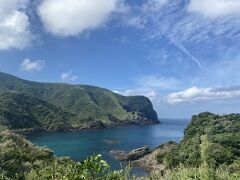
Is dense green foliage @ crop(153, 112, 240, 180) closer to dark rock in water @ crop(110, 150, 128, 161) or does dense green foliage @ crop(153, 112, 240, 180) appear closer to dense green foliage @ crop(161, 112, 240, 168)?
dense green foliage @ crop(161, 112, 240, 168)

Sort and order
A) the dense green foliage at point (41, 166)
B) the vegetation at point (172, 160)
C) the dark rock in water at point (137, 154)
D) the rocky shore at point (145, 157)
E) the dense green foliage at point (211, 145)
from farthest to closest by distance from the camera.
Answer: the dark rock in water at point (137, 154) → the rocky shore at point (145, 157) → the dense green foliage at point (211, 145) → the vegetation at point (172, 160) → the dense green foliage at point (41, 166)

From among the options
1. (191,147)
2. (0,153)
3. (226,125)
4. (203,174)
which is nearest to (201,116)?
(226,125)

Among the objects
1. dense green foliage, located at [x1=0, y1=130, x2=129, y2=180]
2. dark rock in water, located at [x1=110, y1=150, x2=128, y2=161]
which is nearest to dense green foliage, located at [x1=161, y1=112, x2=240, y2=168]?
dark rock in water, located at [x1=110, y1=150, x2=128, y2=161]

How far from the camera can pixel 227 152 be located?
9669 cm

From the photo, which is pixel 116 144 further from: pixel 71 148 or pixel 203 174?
pixel 203 174

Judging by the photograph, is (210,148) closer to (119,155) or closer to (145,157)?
(145,157)

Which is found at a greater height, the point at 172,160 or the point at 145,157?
the point at 172,160

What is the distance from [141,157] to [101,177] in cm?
12264

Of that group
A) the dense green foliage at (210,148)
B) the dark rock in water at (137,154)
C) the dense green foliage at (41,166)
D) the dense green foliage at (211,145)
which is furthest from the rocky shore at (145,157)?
the dense green foliage at (41,166)

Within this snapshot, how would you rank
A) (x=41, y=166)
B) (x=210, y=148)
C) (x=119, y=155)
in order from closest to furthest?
(x=41, y=166) → (x=210, y=148) → (x=119, y=155)

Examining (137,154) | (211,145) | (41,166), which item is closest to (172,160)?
(211,145)

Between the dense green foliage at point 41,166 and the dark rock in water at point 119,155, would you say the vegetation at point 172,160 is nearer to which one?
the dense green foliage at point 41,166

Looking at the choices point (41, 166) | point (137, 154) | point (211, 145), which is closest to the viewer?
point (41, 166)

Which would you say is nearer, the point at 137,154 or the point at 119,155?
the point at 137,154
